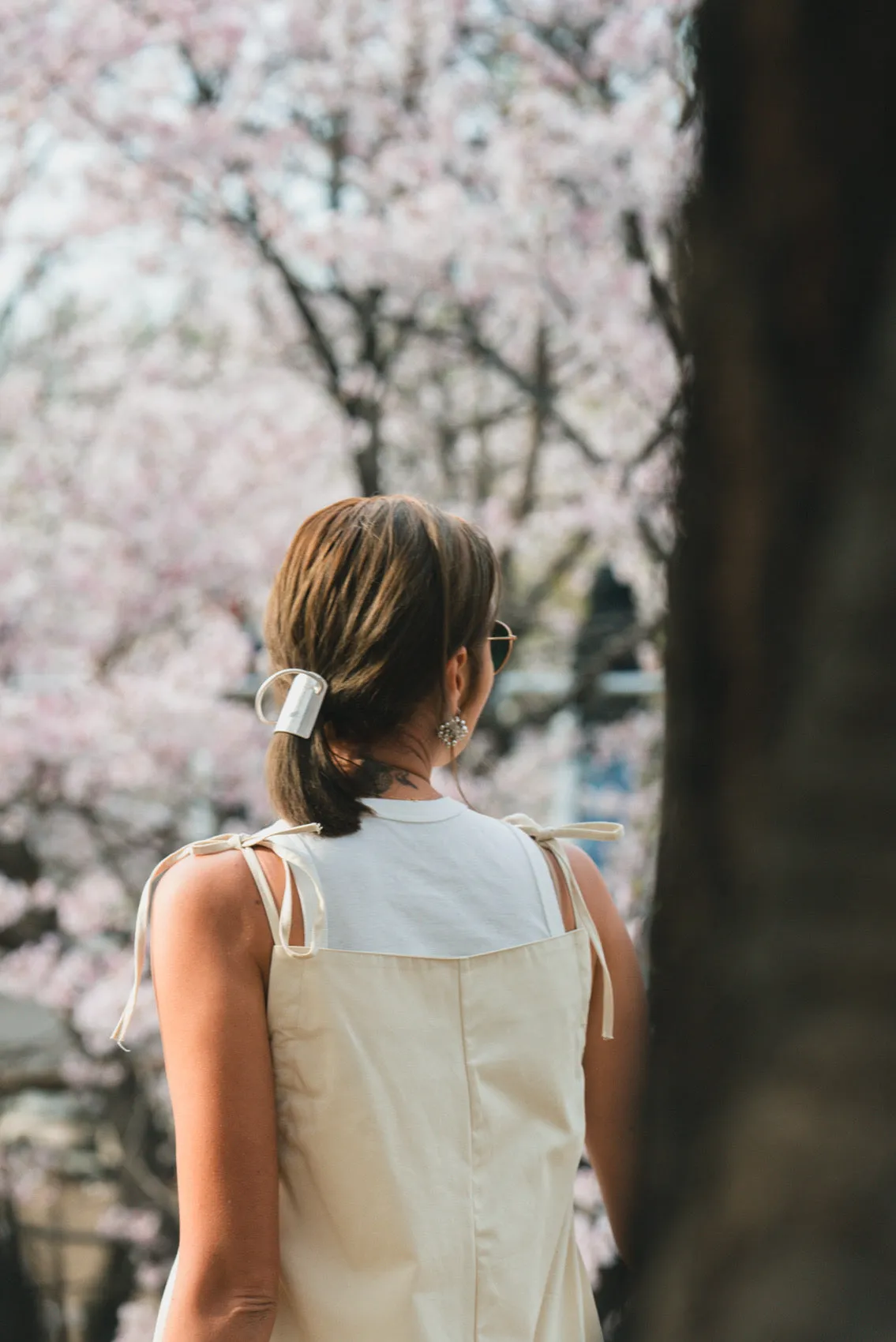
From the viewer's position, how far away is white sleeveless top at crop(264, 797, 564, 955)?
111cm

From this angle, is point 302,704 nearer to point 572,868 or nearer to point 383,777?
point 383,777

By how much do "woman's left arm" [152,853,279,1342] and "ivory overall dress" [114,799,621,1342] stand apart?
0.03m

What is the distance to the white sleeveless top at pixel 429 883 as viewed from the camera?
1.11 meters

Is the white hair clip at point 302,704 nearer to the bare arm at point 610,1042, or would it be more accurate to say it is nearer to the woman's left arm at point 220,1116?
the woman's left arm at point 220,1116

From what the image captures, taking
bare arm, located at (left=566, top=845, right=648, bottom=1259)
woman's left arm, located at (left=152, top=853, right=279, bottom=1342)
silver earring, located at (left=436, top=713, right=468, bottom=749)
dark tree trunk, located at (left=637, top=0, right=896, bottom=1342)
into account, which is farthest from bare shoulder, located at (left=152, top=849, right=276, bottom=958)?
dark tree trunk, located at (left=637, top=0, right=896, bottom=1342)

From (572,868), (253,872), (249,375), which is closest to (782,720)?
(253,872)

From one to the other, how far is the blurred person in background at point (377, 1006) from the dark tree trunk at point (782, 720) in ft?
1.79

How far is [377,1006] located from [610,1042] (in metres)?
0.28

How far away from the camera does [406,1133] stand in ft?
3.59

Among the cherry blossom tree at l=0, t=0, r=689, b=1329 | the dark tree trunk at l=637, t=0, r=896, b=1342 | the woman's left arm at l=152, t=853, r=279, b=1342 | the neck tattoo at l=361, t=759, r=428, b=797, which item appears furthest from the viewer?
the cherry blossom tree at l=0, t=0, r=689, b=1329

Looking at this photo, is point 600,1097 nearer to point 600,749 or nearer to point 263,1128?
point 263,1128

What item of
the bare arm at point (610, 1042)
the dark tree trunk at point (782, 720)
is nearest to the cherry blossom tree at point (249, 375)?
the bare arm at point (610, 1042)

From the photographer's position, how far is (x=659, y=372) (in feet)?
16.4

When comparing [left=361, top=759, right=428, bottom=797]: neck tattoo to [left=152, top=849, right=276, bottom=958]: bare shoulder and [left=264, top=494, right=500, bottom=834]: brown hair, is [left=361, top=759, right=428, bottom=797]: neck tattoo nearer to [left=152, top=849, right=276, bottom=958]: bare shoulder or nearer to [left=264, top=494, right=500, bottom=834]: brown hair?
[left=264, top=494, right=500, bottom=834]: brown hair
